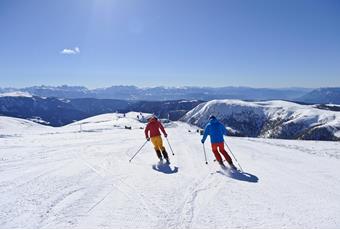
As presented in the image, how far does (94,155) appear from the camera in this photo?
1698cm

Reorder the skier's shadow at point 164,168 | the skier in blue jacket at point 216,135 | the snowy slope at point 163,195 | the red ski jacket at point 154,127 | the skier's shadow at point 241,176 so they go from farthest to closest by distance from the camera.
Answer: the red ski jacket at point 154,127, the skier in blue jacket at point 216,135, the skier's shadow at point 164,168, the skier's shadow at point 241,176, the snowy slope at point 163,195

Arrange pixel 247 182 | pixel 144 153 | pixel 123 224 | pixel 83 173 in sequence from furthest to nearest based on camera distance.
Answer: pixel 144 153 → pixel 83 173 → pixel 247 182 → pixel 123 224

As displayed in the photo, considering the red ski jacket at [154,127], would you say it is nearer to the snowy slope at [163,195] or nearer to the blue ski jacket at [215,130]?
the snowy slope at [163,195]

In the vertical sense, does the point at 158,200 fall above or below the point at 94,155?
above

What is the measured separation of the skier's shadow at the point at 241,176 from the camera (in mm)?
11367

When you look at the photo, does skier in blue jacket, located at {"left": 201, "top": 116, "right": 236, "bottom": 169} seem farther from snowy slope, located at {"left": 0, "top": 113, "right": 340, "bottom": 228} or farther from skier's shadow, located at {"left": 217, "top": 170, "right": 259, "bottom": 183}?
skier's shadow, located at {"left": 217, "top": 170, "right": 259, "bottom": 183}

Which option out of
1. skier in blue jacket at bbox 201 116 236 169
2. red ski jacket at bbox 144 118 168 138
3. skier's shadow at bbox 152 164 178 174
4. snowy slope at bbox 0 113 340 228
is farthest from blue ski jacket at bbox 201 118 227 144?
red ski jacket at bbox 144 118 168 138

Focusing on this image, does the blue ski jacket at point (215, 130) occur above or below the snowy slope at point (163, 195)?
above

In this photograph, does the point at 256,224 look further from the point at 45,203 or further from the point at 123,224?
the point at 45,203

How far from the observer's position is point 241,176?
11945 mm

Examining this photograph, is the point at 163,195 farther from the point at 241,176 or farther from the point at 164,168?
the point at 164,168

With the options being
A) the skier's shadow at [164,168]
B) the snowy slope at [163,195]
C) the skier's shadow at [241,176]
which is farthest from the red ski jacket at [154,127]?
the skier's shadow at [241,176]

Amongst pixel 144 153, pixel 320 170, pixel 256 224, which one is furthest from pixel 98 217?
pixel 144 153

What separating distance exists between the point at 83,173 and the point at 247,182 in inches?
236
